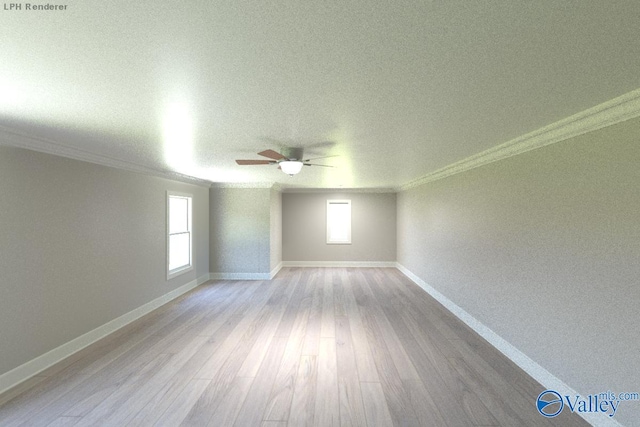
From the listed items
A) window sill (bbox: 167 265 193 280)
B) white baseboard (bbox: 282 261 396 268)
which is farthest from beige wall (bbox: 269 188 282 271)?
window sill (bbox: 167 265 193 280)

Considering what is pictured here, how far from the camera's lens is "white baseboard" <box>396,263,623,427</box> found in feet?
6.67

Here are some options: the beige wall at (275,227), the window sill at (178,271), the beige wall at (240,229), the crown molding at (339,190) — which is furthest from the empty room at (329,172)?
the crown molding at (339,190)

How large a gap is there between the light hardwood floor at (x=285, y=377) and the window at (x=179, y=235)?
1.26m

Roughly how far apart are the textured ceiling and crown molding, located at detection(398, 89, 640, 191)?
0.32 ft

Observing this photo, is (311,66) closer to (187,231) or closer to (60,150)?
(60,150)

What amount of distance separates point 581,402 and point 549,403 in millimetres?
201

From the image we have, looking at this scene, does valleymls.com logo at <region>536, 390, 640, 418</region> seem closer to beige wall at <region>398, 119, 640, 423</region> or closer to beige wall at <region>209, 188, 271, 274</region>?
beige wall at <region>398, 119, 640, 423</region>

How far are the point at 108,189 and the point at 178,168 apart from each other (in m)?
1.01

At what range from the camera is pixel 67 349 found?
308 centimetres

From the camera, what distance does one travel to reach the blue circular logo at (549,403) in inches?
85.7

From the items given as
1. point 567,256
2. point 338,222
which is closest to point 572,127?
point 567,256

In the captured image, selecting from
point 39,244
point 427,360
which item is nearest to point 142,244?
point 39,244

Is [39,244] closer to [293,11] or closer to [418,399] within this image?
[293,11]

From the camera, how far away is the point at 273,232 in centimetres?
700
